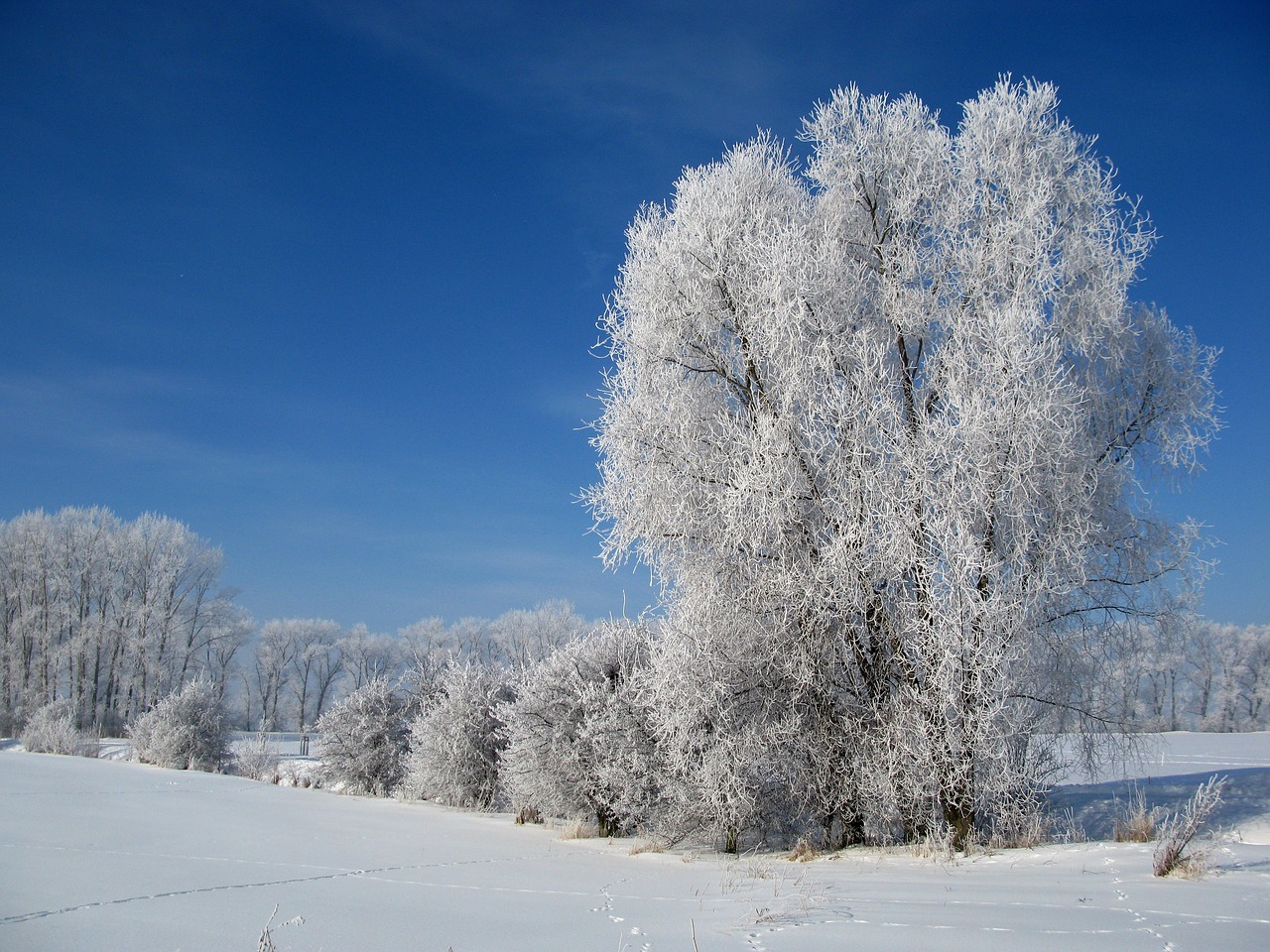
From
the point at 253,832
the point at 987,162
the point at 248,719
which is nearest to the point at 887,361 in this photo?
the point at 987,162

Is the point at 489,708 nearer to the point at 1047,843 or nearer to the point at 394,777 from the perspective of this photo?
the point at 394,777

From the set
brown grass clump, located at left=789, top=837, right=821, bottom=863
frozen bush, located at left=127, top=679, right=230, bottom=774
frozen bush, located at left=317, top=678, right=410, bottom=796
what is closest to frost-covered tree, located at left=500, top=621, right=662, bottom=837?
brown grass clump, located at left=789, top=837, right=821, bottom=863

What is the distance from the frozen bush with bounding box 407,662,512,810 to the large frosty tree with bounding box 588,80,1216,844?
738cm

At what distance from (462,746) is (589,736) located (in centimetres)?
576

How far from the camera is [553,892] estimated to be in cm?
587

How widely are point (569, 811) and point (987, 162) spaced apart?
1113 centimetres

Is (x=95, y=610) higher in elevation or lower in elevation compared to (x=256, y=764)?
higher

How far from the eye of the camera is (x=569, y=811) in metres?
12.6

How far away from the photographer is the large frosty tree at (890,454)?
8.13 meters

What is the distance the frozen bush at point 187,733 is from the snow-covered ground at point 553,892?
41.6ft

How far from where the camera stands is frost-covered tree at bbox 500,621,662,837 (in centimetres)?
1091

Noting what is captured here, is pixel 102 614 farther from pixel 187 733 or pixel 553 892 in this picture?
pixel 553 892

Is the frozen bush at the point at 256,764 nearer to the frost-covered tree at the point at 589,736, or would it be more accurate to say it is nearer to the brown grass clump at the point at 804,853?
the frost-covered tree at the point at 589,736

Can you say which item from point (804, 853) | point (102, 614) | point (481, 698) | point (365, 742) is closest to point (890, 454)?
point (804, 853)
